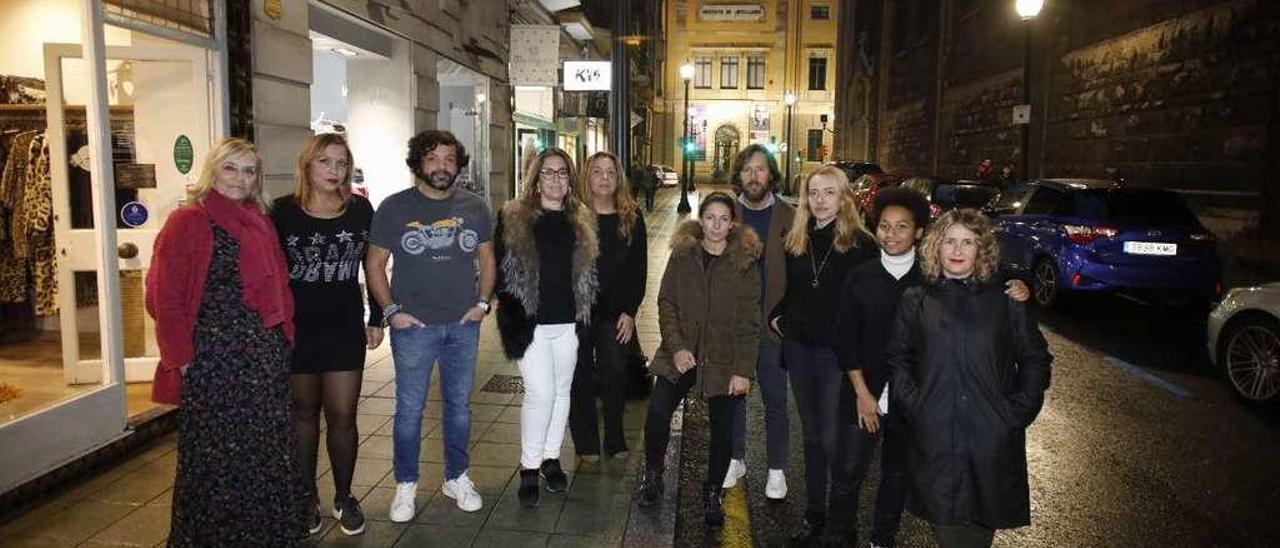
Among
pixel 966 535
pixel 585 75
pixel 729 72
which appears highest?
pixel 729 72

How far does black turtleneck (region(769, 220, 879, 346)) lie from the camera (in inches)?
160

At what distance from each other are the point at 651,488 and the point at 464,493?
3.23 feet

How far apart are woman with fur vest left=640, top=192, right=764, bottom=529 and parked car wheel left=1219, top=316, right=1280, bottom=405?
489 cm

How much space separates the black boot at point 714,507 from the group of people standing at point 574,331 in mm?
14

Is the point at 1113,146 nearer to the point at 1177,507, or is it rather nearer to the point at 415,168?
the point at 1177,507

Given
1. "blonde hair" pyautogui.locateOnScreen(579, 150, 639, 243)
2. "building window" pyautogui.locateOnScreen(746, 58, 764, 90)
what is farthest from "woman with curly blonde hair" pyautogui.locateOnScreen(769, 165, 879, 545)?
"building window" pyautogui.locateOnScreen(746, 58, 764, 90)

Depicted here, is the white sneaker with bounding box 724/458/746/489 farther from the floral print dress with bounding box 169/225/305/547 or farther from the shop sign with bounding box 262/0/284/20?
the shop sign with bounding box 262/0/284/20

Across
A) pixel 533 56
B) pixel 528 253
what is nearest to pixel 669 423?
pixel 528 253

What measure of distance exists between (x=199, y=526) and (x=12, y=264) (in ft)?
15.2

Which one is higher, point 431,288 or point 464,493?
point 431,288

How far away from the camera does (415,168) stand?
14.0 ft

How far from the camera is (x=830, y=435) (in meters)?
4.09

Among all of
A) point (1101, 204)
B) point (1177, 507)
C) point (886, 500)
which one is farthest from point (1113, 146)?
point (886, 500)

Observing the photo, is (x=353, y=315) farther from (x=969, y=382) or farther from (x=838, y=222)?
(x=969, y=382)
